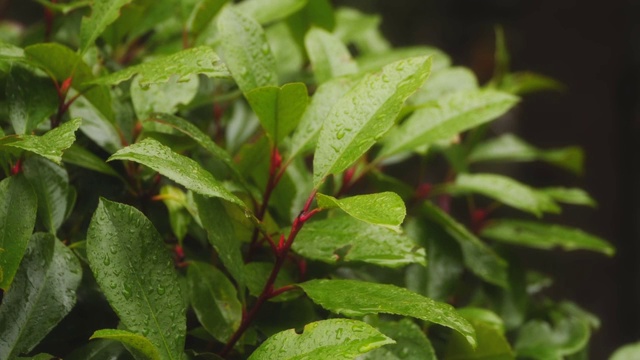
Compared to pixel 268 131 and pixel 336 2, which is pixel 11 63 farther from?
pixel 336 2

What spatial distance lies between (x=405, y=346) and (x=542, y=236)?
0.37 meters

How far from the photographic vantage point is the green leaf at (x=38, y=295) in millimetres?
515

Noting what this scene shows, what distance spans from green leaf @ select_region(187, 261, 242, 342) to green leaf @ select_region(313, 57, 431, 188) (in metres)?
0.13

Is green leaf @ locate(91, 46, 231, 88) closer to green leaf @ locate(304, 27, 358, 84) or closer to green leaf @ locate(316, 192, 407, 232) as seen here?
green leaf @ locate(316, 192, 407, 232)

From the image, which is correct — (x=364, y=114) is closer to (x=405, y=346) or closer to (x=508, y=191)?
(x=405, y=346)

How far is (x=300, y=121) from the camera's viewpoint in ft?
2.18

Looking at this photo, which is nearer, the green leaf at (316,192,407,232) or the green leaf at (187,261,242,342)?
the green leaf at (316,192,407,232)

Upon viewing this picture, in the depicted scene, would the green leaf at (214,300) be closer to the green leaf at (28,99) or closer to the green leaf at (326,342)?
the green leaf at (326,342)

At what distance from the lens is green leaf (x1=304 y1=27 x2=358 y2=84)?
2.59ft

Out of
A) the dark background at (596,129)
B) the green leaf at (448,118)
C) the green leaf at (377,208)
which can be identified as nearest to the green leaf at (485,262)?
the green leaf at (448,118)

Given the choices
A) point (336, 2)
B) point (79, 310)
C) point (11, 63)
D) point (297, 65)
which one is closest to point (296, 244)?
point (79, 310)

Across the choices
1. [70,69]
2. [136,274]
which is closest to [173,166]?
[136,274]

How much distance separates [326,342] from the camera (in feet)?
1.55

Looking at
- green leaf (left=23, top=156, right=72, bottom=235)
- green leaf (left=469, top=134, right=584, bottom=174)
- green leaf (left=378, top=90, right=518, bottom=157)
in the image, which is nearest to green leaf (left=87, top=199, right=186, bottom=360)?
green leaf (left=23, top=156, right=72, bottom=235)
